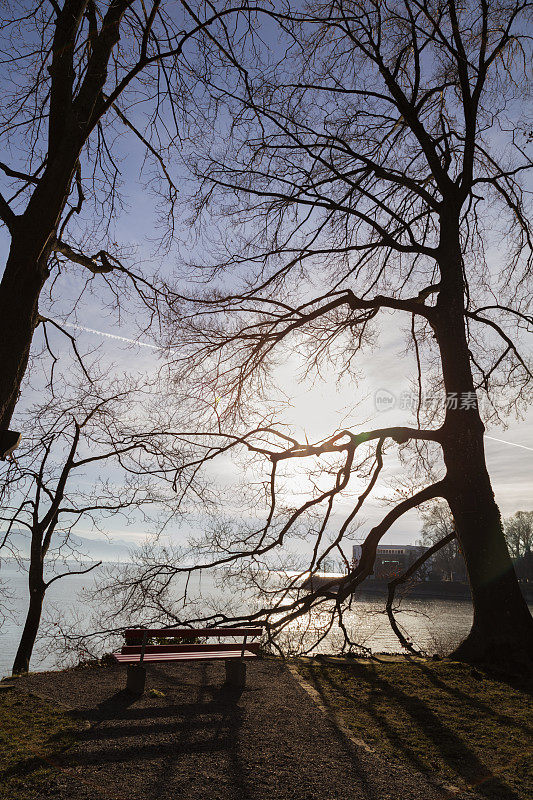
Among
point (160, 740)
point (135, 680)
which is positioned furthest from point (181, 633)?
point (160, 740)

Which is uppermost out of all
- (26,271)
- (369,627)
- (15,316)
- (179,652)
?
(26,271)

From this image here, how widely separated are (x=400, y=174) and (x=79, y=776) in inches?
369

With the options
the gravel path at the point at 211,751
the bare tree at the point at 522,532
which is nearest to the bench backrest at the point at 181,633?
the gravel path at the point at 211,751

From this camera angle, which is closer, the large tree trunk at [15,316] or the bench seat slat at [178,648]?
the large tree trunk at [15,316]

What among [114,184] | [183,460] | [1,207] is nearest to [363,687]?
[183,460]

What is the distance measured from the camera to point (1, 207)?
4.04 metres

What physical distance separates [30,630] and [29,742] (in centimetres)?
774

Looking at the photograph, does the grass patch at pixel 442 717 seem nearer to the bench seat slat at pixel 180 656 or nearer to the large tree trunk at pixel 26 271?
the bench seat slat at pixel 180 656

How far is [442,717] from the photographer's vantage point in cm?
504

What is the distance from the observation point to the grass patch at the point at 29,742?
10.6ft

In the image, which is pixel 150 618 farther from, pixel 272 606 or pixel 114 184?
pixel 114 184

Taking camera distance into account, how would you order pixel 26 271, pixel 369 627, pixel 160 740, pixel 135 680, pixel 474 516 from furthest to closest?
pixel 369 627, pixel 474 516, pixel 135 680, pixel 160 740, pixel 26 271

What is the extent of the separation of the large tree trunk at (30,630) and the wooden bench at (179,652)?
5.14 metres

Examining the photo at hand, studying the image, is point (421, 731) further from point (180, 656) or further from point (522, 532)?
point (522, 532)
